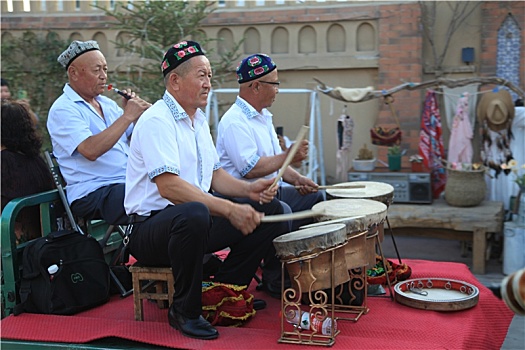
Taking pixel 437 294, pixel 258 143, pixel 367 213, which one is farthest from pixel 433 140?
pixel 367 213

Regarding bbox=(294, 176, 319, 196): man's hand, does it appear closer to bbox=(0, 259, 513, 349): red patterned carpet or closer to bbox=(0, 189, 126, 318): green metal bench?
bbox=(0, 259, 513, 349): red patterned carpet

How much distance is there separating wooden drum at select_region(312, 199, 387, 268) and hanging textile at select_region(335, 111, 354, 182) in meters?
3.77

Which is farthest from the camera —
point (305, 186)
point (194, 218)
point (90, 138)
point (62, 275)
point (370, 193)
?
point (305, 186)

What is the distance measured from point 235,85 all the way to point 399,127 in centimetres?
193

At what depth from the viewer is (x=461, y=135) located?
7090 millimetres

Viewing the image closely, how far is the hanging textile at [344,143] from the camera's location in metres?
7.29

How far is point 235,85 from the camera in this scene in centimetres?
802

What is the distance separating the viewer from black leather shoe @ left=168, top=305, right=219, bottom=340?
2.85 m

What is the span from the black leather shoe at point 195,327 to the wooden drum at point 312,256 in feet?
1.27

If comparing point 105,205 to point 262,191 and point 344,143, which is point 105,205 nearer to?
point 262,191

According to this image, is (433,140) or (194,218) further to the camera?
(433,140)

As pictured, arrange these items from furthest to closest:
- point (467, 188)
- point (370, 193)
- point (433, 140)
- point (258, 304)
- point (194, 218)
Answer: point (433, 140), point (467, 188), point (370, 193), point (258, 304), point (194, 218)

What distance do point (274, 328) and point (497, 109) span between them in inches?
170

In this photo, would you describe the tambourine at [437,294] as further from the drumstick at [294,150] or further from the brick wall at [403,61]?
the brick wall at [403,61]
